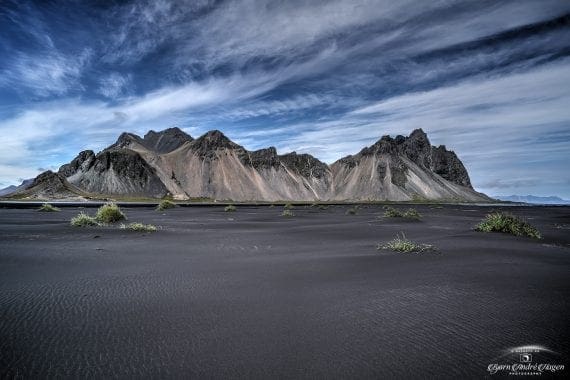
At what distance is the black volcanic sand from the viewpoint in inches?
170

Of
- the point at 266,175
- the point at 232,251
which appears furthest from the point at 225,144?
the point at 232,251

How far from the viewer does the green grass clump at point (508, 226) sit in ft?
66.0

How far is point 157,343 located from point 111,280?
4.49 metres

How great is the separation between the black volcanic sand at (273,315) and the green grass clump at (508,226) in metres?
8.82

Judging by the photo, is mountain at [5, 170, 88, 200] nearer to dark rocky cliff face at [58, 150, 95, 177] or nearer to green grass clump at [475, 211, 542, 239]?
dark rocky cliff face at [58, 150, 95, 177]

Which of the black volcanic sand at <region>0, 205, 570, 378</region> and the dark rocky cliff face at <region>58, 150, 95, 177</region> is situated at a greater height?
the dark rocky cliff face at <region>58, 150, 95, 177</region>

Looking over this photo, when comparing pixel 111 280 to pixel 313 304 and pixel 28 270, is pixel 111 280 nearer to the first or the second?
pixel 28 270

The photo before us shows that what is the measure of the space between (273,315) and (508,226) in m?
20.3

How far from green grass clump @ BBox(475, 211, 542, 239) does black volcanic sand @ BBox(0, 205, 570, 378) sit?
28.9 feet

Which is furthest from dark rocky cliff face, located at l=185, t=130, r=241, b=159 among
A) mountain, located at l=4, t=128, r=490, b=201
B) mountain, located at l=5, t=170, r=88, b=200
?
mountain, located at l=5, t=170, r=88, b=200

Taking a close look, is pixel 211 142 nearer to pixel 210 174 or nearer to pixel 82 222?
pixel 210 174

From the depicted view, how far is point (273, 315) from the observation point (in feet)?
20.2

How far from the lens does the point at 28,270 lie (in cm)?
953

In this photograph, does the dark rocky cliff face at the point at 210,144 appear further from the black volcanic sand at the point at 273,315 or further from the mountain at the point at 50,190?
the black volcanic sand at the point at 273,315
